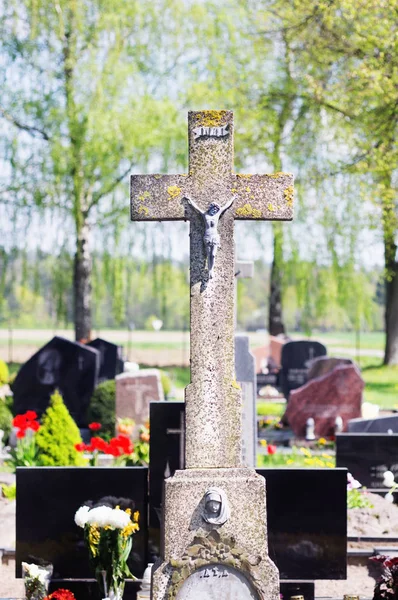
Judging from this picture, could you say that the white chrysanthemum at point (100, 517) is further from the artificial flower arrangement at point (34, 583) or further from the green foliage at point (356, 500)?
the green foliage at point (356, 500)

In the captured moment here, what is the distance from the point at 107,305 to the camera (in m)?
76.0

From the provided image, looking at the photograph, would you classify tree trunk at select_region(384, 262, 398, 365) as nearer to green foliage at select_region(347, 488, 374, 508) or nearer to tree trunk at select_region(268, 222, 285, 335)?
tree trunk at select_region(268, 222, 285, 335)

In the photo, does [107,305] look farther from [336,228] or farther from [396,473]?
[396,473]

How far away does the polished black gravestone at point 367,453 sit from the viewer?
12086 millimetres

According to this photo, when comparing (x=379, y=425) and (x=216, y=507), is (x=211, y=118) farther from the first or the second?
(x=379, y=425)

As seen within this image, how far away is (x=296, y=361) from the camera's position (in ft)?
72.9

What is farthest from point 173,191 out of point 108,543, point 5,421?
point 5,421

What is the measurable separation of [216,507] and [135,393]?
10.1 m

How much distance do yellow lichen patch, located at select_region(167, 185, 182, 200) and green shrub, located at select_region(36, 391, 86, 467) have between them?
5.48m

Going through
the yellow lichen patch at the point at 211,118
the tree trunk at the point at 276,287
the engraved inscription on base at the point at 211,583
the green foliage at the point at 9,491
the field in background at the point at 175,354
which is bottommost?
the field in background at the point at 175,354

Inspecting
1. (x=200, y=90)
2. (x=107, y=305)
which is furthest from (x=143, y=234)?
(x=107, y=305)

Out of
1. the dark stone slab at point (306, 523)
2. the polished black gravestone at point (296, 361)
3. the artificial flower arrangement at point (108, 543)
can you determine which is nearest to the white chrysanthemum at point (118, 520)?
the artificial flower arrangement at point (108, 543)

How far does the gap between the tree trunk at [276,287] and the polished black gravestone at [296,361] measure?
18.2ft

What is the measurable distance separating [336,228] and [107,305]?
50.6 m
